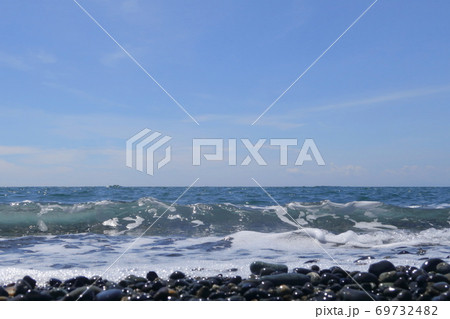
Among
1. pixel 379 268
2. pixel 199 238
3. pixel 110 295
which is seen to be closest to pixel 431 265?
pixel 379 268

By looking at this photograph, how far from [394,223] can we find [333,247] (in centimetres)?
491

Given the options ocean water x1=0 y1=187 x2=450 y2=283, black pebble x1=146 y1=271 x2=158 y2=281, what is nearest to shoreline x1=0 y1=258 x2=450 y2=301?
black pebble x1=146 y1=271 x2=158 y2=281

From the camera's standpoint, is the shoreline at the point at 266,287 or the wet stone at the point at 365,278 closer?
the shoreline at the point at 266,287

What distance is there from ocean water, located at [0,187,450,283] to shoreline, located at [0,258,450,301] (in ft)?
1.90

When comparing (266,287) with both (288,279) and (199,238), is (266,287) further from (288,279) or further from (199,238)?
(199,238)

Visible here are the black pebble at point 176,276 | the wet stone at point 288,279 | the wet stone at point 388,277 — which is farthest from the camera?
the black pebble at point 176,276

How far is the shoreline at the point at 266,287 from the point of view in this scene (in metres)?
3.87

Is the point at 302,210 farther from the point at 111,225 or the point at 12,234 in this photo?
the point at 12,234

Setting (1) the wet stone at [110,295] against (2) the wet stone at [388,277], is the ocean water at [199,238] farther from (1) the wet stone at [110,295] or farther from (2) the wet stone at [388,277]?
(1) the wet stone at [110,295]

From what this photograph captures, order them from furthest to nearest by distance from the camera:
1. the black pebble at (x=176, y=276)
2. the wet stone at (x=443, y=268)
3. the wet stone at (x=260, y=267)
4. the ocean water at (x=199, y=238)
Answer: the ocean water at (x=199, y=238)
the wet stone at (x=260, y=267)
the wet stone at (x=443, y=268)
the black pebble at (x=176, y=276)

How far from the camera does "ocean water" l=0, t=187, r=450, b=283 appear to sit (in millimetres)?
5848

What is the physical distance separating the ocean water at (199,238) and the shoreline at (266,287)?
1.90ft

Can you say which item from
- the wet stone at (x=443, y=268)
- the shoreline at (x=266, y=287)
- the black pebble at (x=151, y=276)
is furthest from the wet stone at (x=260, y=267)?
the wet stone at (x=443, y=268)

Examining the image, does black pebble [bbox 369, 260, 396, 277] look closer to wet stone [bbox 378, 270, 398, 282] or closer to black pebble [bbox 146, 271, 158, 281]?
wet stone [bbox 378, 270, 398, 282]
